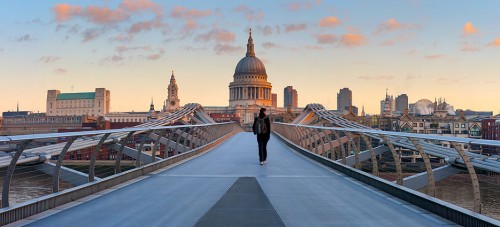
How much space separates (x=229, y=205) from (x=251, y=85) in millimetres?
180953

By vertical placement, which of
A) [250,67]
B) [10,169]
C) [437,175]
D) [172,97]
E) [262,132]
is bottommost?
[437,175]

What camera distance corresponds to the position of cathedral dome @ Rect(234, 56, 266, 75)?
19050cm

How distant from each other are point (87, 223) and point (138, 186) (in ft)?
10.9

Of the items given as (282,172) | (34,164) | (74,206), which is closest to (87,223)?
(74,206)

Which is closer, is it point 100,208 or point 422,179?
point 100,208

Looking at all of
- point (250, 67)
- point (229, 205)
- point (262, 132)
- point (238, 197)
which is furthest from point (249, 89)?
point (229, 205)

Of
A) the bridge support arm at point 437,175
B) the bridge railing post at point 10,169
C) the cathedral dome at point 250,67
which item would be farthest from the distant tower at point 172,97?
the bridge railing post at point 10,169

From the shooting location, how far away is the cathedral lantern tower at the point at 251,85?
620 feet

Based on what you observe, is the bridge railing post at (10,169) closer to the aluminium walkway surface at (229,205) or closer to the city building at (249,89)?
the aluminium walkway surface at (229,205)

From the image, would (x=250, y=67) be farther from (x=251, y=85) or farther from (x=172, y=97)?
(x=172, y=97)

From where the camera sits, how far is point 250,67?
626 ft

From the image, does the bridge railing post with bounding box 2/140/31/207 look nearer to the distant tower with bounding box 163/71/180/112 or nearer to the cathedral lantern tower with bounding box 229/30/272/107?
the cathedral lantern tower with bounding box 229/30/272/107

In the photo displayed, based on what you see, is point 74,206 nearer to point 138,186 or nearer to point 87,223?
point 87,223

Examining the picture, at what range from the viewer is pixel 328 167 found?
44.5 feet
